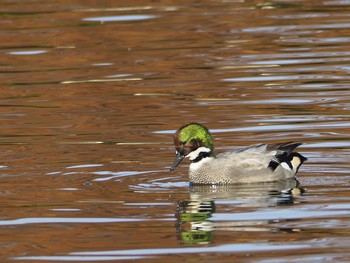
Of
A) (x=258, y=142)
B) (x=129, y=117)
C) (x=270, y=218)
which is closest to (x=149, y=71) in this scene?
(x=129, y=117)

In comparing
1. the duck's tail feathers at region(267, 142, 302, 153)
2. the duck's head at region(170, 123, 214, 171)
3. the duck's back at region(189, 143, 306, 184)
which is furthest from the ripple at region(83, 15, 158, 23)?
the duck's tail feathers at region(267, 142, 302, 153)

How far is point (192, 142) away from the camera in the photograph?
1273 cm

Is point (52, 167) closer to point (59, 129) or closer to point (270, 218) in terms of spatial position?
point (59, 129)

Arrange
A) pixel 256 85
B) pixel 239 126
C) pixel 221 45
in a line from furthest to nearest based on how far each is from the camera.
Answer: pixel 221 45 → pixel 256 85 → pixel 239 126

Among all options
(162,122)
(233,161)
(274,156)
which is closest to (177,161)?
(233,161)

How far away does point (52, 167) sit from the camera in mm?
13383

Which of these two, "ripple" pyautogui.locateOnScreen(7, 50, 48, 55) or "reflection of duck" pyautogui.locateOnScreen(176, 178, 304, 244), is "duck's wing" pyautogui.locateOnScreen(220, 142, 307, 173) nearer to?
"reflection of duck" pyautogui.locateOnScreen(176, 178, 304, 244)

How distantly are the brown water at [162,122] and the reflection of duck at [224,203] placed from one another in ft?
0.08

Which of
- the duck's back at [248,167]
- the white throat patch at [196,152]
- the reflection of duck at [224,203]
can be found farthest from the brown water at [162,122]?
the white throat patch at [196,152]

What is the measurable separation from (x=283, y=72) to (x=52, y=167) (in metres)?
5.81

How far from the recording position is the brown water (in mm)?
10422

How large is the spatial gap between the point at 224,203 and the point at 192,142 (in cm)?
124

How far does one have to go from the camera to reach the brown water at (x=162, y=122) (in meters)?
10.4

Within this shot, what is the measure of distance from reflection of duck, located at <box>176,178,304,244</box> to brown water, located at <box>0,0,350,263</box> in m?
0.02
